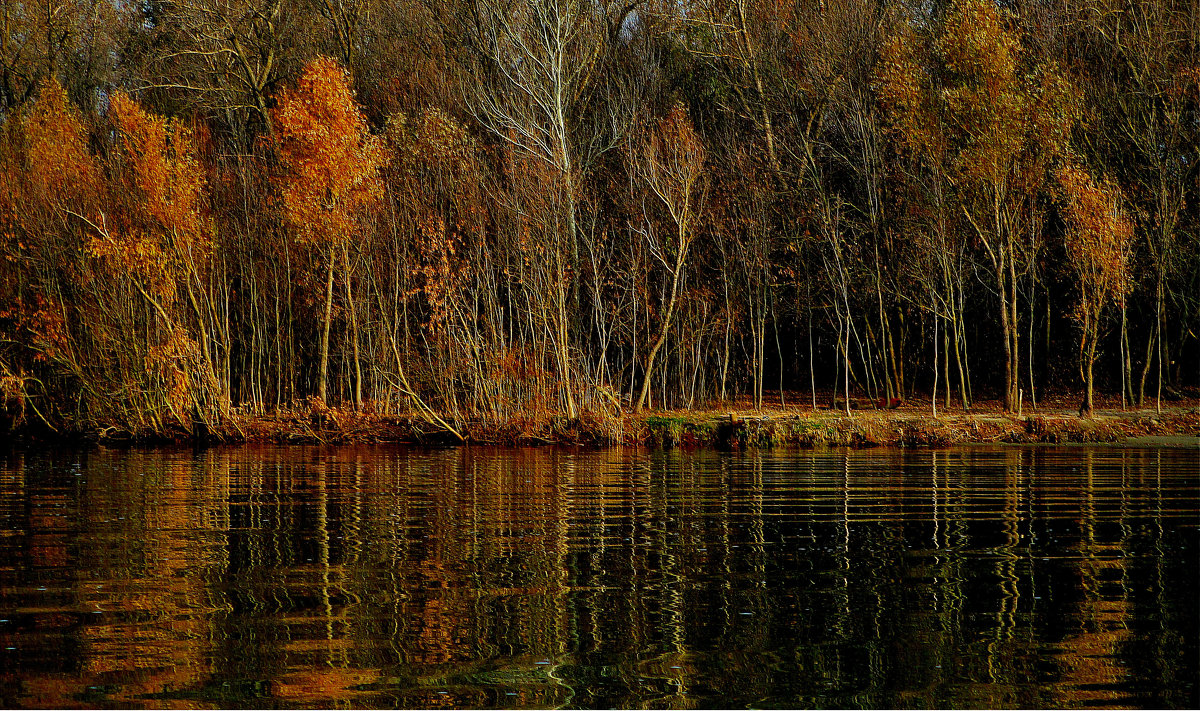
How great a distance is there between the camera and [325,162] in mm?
32812

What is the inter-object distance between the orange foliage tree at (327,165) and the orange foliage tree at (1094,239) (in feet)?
65.3

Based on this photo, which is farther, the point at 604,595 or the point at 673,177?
the point at 673,177

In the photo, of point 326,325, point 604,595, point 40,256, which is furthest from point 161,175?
point 604,595

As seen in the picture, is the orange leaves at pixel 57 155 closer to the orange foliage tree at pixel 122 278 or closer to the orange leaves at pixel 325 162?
the orange foliage tree at pixel 122 278

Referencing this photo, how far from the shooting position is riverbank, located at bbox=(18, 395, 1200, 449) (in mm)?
30297

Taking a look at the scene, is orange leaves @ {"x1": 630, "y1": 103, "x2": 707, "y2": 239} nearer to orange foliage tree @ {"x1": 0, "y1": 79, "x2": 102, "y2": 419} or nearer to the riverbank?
the riverbank

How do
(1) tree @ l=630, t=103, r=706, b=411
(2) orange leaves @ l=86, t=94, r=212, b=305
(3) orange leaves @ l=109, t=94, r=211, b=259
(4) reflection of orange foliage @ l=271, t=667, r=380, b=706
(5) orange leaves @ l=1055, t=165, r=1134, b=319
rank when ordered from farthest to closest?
(1) tree @ l=630, t=103, r=706, b=411 < (5) orange leaves @ l=1055, t=165, r=1134, b=319 < (3) orange leaves @ l=109, t=94, r=211, b=259 < (2) orange leaves @ l=86, t=94, r=212, b=305 < (4) reflection of orange foliage @ l=271, t=667, r=380, b=706

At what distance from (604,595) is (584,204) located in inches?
1050

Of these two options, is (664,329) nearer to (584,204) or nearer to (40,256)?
Result: (584,204)

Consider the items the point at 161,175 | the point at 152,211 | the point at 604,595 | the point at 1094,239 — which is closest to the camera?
the point at 604,595

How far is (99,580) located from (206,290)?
967 inches

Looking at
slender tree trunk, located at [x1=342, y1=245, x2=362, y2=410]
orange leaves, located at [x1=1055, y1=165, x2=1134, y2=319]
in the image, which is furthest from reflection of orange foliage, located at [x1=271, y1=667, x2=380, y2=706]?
orange leaves, located at [x1=1055, y1=165, x2=1134, y2=319]

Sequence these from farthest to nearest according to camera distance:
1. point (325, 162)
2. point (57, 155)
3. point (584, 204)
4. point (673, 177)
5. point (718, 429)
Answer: point (584, 204) → point (673, 177) → point (57, 155) → point (325, 162) → point (718, 429)

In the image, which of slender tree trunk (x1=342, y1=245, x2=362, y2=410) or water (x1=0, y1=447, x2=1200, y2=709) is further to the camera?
slender tree trunk (x1=342, y1=245, x2=362, y2=410)
